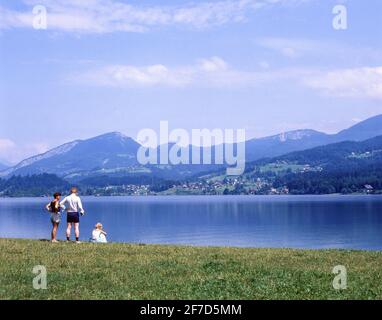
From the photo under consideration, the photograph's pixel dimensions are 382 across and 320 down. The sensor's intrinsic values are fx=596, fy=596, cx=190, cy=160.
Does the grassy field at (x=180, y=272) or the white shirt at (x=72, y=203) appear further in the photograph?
the white shirt at (x=72, y=203)

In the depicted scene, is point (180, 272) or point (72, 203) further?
point (72, 203)

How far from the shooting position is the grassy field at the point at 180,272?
18297mm

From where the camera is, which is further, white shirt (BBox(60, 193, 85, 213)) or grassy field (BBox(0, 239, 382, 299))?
white shirt (BBox(60, 193, 85, 213))

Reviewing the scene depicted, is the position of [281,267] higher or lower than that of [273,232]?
higher

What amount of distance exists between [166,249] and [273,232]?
10968cm

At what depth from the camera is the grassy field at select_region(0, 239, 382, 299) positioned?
18297 millimetres

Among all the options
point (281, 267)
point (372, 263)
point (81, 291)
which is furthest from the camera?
point (372, 263)

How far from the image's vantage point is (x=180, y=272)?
22.6 meters

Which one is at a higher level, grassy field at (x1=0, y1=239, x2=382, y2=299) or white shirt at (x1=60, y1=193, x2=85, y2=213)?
white shirt at (x1=60, y1=193, x2=85, y2=213)

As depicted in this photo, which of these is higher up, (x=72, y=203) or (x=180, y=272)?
(x=72, y=203)
